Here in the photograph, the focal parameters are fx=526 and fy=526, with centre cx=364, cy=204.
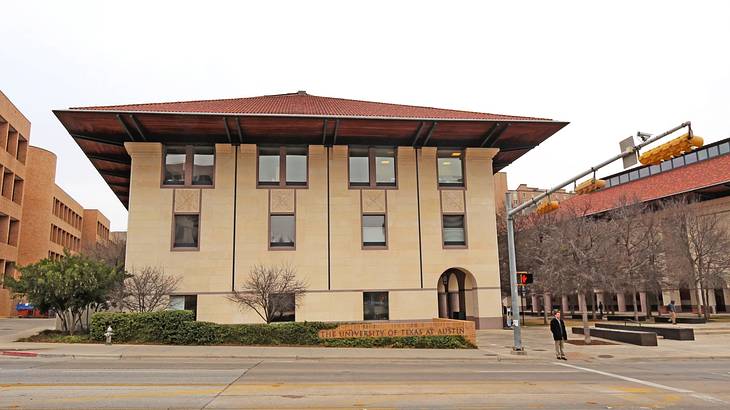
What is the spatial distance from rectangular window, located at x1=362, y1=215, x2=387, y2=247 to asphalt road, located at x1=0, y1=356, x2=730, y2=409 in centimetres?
1351

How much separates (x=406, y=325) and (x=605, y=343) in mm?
10627

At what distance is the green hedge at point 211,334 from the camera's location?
22047 millimetres

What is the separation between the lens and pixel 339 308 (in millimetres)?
29891

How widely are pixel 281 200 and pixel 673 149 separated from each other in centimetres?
2261

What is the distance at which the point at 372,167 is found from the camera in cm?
3203

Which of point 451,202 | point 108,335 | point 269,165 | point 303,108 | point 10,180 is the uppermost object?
point 10,180

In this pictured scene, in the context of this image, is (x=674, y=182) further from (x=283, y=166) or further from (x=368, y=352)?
(x=368, y=352)

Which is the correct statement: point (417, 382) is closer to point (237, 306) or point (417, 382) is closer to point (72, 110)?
point (237, 306)

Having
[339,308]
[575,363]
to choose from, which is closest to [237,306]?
[339,308]

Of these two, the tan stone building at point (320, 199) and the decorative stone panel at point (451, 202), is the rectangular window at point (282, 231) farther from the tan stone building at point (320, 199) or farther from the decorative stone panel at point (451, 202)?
the decorative stone panel at point (451, 202)

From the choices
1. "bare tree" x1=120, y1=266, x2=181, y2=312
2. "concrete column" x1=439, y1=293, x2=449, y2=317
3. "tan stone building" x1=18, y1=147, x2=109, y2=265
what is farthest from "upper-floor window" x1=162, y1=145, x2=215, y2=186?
"tan stone building" x1=18, y1=147, x2=109, y2=265

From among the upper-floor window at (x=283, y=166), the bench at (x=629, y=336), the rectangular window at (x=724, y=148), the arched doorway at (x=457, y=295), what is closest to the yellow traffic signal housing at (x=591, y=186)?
the bench at (x=629, y=336)

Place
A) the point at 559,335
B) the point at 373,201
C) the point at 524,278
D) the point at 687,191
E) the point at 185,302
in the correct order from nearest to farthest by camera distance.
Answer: the point at 559,335, the point at 524,278, the point at 185,302, the point at 373,201, the point at 687,191

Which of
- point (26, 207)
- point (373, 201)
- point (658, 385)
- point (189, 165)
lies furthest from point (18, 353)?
point (26, 207)
